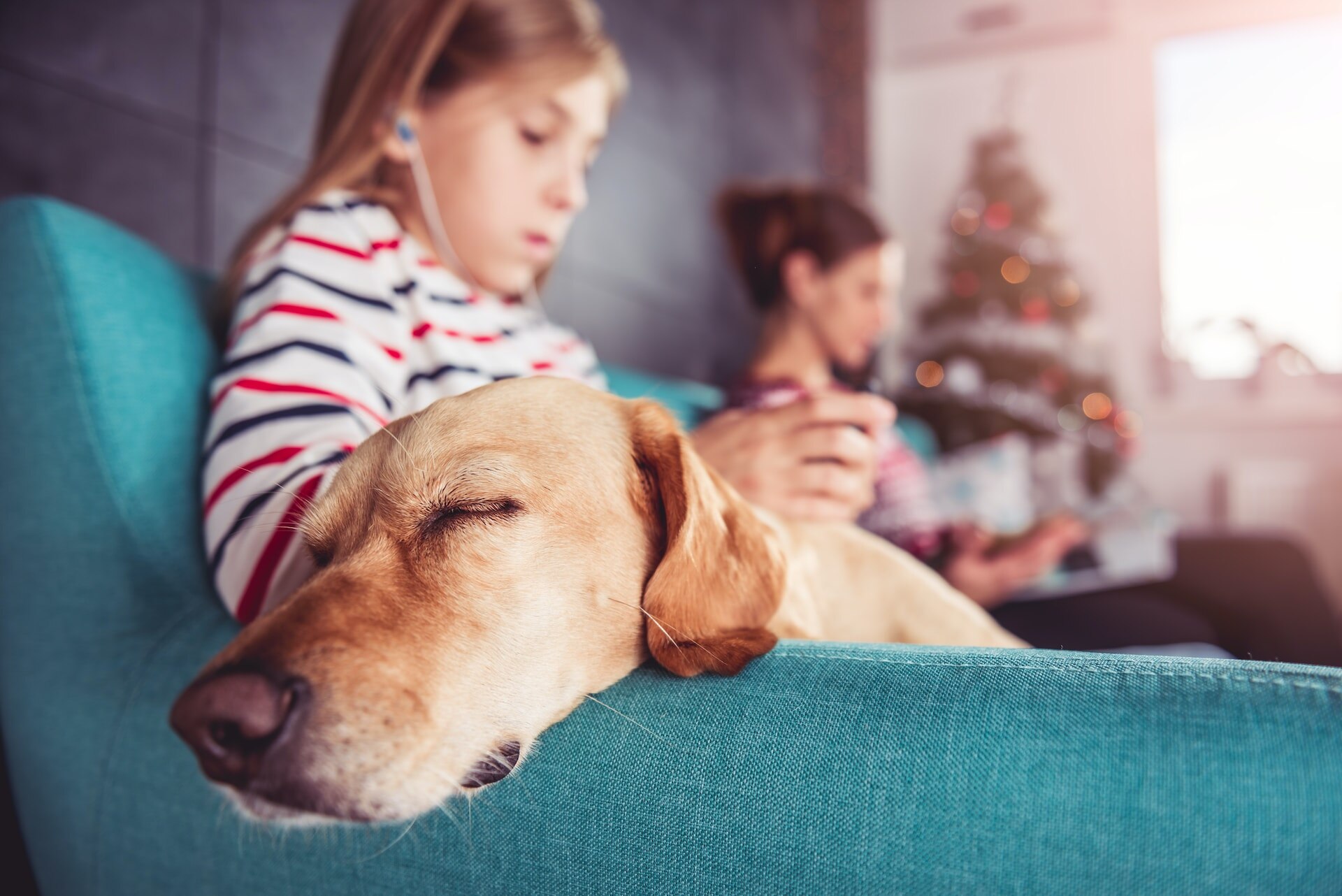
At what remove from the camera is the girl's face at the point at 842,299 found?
8.37 feet

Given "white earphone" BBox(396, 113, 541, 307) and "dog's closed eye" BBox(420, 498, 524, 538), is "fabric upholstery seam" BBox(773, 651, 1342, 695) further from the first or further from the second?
"white earphone" BBox(396, 113, 541, 307)

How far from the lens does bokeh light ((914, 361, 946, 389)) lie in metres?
5.64

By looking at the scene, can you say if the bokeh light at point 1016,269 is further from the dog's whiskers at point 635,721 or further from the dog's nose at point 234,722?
the dog's nose at point 234,722

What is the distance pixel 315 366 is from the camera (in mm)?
914

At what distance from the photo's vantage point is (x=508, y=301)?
5.16 ft

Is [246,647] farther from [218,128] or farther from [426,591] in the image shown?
[218,128]

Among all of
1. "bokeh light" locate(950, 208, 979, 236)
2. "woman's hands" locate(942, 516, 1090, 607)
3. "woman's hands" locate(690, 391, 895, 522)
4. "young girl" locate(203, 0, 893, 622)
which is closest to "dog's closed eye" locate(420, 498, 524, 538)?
"young girl" locate(203, 0, 893, 622)

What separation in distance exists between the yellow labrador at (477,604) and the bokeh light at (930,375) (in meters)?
5.15

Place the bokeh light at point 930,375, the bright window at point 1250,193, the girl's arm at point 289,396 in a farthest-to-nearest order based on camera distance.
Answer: the bokeh light at point 930,375
the bright window at point 1250,193
the girl's arm at point 289,396

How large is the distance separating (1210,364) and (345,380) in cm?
691

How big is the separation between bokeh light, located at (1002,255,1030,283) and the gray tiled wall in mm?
2790

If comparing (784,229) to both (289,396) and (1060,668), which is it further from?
(1060,668)

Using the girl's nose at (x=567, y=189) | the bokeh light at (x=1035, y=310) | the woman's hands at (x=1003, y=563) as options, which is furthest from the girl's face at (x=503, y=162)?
the bokeh light at (x=1035, y=310)

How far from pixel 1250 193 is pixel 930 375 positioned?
2.72 metres
